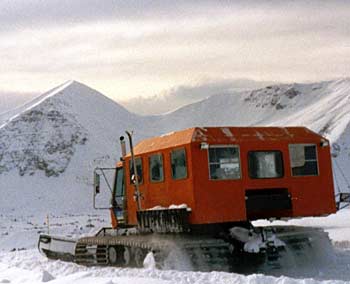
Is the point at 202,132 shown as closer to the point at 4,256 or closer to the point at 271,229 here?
the point at 271,229

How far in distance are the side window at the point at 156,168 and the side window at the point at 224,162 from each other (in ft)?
4.94

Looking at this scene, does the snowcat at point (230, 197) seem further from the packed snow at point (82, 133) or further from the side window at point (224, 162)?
the packed snow at point (82, 133)

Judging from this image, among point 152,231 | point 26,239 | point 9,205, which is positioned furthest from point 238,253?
point 9,205

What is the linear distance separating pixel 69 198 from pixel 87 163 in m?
9.09

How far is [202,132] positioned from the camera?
46.2 ft

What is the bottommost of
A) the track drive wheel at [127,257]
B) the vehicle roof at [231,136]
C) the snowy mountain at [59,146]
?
the track drive wheel at [127,257]

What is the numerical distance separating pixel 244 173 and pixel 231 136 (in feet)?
2.55

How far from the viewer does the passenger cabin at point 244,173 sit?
545 inches

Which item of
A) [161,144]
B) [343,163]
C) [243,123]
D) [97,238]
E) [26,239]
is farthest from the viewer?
[243,123]

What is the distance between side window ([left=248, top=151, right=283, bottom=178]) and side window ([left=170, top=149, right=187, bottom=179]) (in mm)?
1294

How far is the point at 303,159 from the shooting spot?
14695 millimetres

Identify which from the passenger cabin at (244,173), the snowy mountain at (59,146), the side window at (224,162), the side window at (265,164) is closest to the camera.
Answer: the passenger cabin at (244,173)

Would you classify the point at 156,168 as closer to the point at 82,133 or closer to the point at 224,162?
the point at 224,162

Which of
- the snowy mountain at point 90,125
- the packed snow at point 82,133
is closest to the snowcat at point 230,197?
the packed snow at point 82,133
